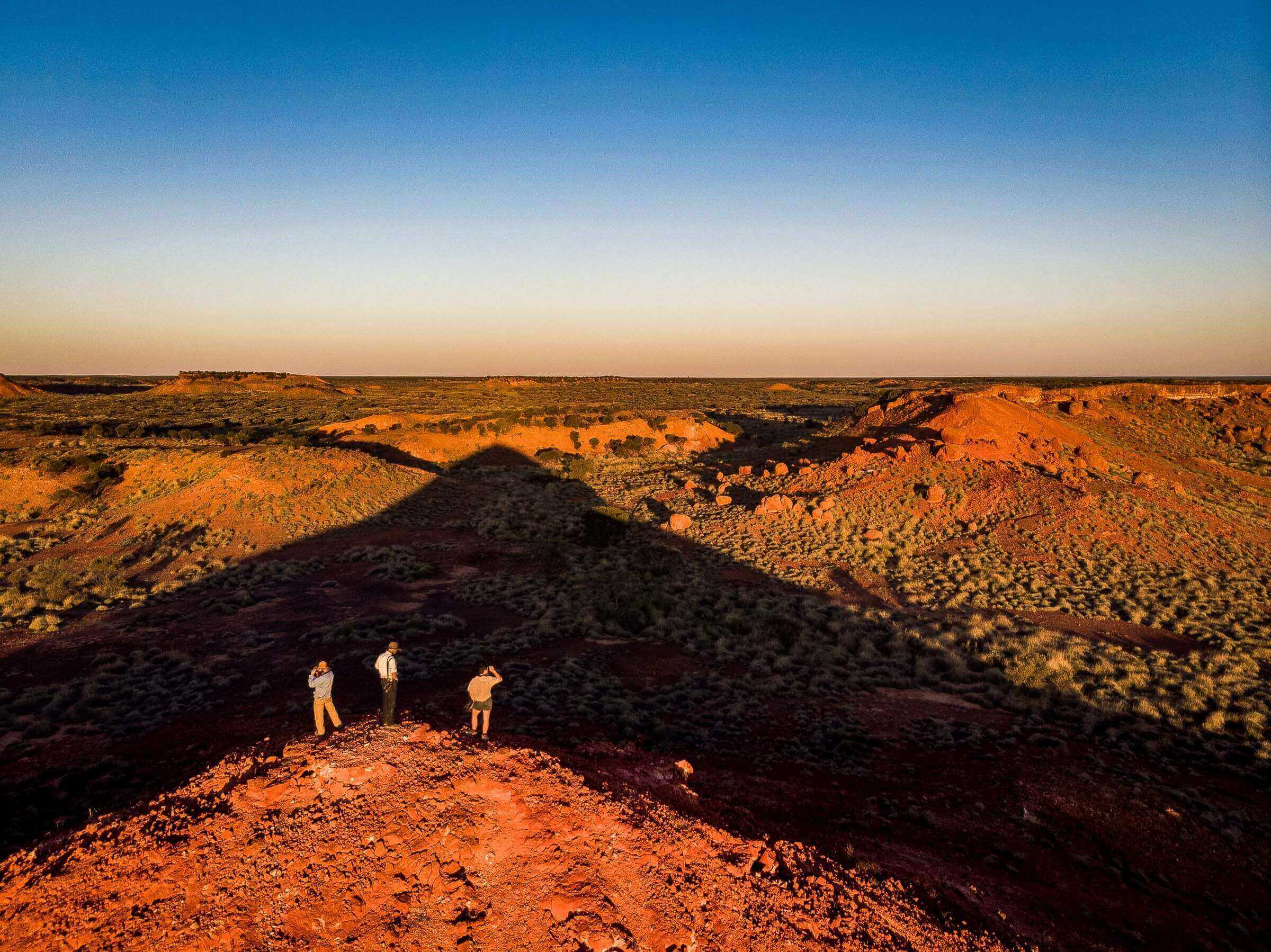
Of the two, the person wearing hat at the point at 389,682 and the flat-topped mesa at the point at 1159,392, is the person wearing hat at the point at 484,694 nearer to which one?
the person wearing hat at the point at 389,682

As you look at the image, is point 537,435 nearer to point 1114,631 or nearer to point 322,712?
point 1114,631

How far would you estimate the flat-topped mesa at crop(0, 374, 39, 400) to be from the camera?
84.8 meters

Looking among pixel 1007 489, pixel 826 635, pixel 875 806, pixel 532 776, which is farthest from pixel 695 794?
pixel 1007 489

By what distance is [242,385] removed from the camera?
108 meters

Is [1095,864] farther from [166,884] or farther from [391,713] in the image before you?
[166,884]

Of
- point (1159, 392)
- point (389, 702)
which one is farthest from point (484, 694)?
point (1159, 392)

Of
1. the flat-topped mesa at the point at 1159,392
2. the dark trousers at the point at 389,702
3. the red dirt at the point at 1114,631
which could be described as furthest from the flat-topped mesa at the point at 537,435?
the dark trousers at the point at 389,702

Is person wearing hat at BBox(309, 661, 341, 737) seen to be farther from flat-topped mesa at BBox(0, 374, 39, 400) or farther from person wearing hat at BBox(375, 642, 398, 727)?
flat-topped mesa at BBox(0, 374, 39, 400)

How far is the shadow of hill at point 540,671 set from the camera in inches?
366

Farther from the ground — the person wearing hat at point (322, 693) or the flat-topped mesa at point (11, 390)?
the flat-topped mesa at point (11, 390)

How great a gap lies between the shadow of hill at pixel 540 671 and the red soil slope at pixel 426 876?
3.59 ft

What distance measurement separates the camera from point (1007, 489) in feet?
80.2

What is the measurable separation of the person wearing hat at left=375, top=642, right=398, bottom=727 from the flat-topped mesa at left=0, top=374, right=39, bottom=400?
114 metres

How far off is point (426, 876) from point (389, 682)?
288 centimetres
